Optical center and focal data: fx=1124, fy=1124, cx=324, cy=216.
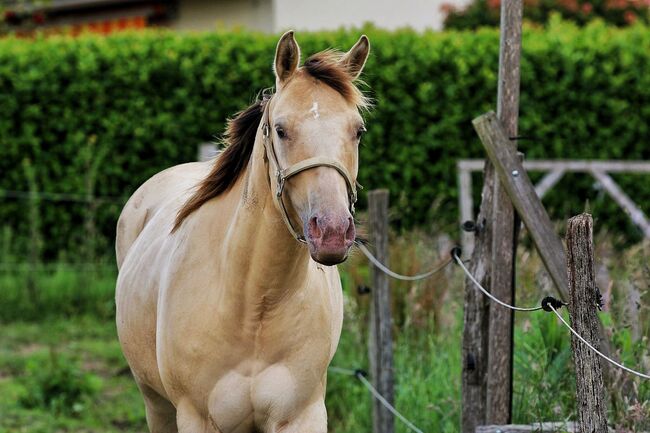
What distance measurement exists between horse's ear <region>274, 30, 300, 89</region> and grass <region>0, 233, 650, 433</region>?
179 cm

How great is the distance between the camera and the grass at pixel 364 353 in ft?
17.9

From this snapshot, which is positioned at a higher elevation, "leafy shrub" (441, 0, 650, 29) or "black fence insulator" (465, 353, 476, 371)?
"leafy shrub" (441, 0, 650, 29)

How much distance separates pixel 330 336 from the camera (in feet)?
15.0

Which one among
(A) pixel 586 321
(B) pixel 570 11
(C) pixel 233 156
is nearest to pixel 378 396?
(C) pixel 233 156

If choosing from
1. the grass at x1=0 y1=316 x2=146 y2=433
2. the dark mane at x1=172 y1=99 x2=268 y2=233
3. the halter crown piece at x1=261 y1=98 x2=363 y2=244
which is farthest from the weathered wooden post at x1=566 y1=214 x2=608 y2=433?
the grass at x1=0 y1=316 x2=146 y2=433

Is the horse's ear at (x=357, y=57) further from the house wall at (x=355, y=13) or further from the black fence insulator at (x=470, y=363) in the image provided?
the house wall at (x=355, y=13)

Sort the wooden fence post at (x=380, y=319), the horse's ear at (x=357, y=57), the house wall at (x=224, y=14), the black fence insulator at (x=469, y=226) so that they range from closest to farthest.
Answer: the horse's ear at (x=357, y=57)
the black fence insulator at (x=469, y=226)
the wooden fence post at (x=380, y=319)
the house wall at (x=224, y=14)

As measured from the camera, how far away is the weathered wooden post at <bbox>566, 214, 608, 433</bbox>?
3.90 meters

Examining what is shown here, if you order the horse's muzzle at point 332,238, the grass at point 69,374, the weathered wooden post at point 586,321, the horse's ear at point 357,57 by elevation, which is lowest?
the grass at point 69,374

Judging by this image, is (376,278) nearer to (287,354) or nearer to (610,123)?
(287,354)

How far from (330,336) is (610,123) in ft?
26.7

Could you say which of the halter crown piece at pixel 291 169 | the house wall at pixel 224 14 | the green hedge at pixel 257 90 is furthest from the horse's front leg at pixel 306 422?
the house wall at pixel 224 14

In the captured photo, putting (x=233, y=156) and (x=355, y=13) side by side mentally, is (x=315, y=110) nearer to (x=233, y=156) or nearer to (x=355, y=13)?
(x=233, y=156)

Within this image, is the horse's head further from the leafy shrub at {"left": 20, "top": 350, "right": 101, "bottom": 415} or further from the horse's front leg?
the leafy shrub at {"left": 20, "top": 350, "right": 101, "bottom": 415}
